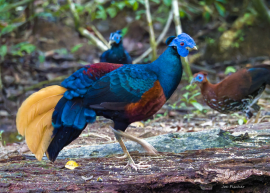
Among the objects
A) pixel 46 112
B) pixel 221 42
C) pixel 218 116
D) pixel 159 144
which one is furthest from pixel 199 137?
pixel 221 42

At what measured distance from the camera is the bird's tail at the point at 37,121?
8.47 feet

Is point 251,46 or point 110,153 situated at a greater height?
point 251,46

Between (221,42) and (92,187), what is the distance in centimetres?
634

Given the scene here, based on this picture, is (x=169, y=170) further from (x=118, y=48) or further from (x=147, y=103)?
(x=118, y=48)

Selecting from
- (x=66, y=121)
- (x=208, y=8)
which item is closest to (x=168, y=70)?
(x=66, y=121)

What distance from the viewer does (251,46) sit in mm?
7469

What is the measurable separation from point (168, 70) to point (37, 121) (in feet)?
4.17

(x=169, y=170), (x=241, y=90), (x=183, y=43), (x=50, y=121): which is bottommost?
(x=169, y=170)

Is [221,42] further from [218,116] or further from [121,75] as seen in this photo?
[121,75]

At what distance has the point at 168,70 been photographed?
2727mm

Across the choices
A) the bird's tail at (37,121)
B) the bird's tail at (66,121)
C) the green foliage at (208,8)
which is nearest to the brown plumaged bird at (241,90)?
the bird's tail at (66,121)

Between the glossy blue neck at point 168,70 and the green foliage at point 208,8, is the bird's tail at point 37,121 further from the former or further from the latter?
the green foliage at point 208,8

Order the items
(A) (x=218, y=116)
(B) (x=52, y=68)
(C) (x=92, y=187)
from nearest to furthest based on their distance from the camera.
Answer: (C) (x=92, y=187)
(A) (x=218, y=116)
(B) (x=52, y=68)

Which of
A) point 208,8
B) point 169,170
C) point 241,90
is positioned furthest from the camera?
point 208,8
